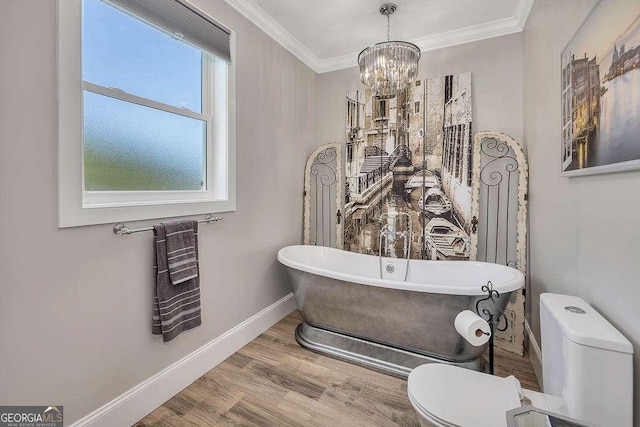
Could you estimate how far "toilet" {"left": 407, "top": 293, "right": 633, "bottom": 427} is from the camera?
919 mm

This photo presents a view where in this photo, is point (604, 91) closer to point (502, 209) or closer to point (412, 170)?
point (502, 209)

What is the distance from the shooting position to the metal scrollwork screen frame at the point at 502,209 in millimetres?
2248

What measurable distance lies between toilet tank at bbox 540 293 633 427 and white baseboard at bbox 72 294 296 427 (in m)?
1.95

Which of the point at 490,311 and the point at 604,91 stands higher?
the point at 604,91

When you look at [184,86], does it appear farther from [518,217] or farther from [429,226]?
[518,217]

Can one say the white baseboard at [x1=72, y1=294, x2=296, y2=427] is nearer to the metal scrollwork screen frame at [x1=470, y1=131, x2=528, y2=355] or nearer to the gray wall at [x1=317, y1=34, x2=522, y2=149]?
the metal scrollwork screen frame at [x1=470, y1=131, x2=528, y2=355]

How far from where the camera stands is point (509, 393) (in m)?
1.15

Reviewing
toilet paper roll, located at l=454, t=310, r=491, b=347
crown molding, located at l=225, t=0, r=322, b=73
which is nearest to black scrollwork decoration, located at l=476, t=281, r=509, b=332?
toilet paper roll, located at l=454, t=310, r=491, b=347

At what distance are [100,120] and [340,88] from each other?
2.35 m

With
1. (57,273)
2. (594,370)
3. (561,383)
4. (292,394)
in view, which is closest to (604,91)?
(594,370)

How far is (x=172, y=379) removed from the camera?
175cm

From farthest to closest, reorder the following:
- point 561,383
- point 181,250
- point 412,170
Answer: point 412,170 → point 181,250 → point 561,383

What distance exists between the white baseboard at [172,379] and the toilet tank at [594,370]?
77.0 inches

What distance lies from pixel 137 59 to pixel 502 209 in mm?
2868
